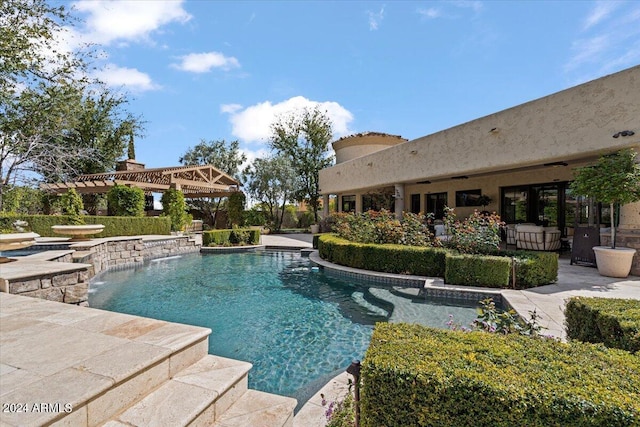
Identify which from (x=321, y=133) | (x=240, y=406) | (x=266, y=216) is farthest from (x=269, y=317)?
(x=321, y=133)

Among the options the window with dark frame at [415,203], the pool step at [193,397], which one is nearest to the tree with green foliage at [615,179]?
the pool step at [193,397]

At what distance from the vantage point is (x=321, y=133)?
26328mm

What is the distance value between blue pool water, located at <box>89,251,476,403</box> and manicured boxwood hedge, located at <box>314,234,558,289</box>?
829mm

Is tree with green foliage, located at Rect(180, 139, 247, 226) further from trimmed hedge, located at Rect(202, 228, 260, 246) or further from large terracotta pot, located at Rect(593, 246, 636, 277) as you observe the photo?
large terracotta pot, located at Rect(593, 246, 636, 277)

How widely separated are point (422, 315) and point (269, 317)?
270 centimetres

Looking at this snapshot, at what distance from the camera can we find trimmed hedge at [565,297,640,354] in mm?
2374

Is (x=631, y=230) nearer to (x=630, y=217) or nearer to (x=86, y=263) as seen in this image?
(x=630, y=217)

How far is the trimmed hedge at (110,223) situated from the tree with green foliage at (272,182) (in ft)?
30.5

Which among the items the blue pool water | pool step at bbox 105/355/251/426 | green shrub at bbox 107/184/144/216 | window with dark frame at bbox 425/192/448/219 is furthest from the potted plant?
green shrub at bbox 107/184/144/216

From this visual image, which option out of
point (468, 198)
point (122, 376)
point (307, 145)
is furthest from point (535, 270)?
point (307, 145)

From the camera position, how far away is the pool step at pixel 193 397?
1.99 m

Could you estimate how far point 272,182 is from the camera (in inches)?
933

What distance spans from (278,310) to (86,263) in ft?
19.6

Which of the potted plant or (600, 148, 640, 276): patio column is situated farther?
(600, 148, 640, 276): patio column
